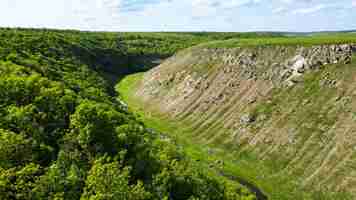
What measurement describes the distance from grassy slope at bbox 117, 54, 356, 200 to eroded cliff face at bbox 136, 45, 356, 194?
1.22 feet

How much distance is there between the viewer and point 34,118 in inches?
1625

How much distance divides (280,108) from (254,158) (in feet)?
42.3

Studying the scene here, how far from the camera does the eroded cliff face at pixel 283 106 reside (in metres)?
60.0

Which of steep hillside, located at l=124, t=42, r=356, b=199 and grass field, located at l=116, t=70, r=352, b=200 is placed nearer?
grass field, located at l=116, t=70, r=352, b=200

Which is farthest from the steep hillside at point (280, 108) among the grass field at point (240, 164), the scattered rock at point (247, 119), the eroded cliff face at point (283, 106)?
the grass field at point (240, 164)

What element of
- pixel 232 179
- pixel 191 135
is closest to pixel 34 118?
pixel 232 179

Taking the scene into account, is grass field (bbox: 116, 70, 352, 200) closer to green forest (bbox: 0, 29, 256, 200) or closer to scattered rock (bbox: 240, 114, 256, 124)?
scattered rock (bbox: 240, 114, 256, 124)

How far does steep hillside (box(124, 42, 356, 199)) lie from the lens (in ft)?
195

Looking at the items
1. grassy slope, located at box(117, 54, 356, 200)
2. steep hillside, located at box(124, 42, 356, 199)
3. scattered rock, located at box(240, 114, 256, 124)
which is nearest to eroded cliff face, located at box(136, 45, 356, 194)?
steep hillside, located at box(124, 42, 356, 199)

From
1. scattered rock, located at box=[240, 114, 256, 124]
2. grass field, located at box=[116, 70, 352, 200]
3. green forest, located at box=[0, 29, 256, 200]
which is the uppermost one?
green forest, located at box=[0, 29, 256, 200]

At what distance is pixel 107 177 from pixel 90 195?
181 centimetres

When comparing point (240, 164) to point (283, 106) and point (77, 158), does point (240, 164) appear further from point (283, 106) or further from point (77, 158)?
point (77, 158)

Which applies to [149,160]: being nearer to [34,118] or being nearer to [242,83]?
[34,118]

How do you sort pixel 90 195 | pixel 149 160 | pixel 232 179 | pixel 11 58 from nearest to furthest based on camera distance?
pixel 90 195, pixel 149 160, pixel 232 179, pixel 11 58
